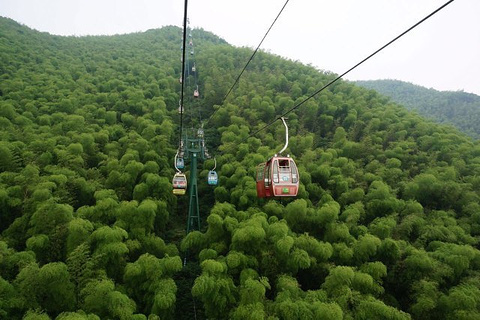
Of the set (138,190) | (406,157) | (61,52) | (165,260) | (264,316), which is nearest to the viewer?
(264,316)

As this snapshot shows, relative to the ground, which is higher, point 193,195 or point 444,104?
point 444,104

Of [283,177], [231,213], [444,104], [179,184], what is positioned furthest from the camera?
[444,104]

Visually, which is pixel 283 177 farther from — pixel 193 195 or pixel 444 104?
pixel 444 104

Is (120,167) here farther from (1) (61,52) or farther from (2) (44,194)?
(1) (61,52)

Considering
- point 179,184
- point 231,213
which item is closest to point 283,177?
point 231,213

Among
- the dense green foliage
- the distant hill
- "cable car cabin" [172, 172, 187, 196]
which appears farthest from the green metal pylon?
the distant hill

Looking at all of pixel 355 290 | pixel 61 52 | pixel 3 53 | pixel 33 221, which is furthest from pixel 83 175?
pixel 61 52
